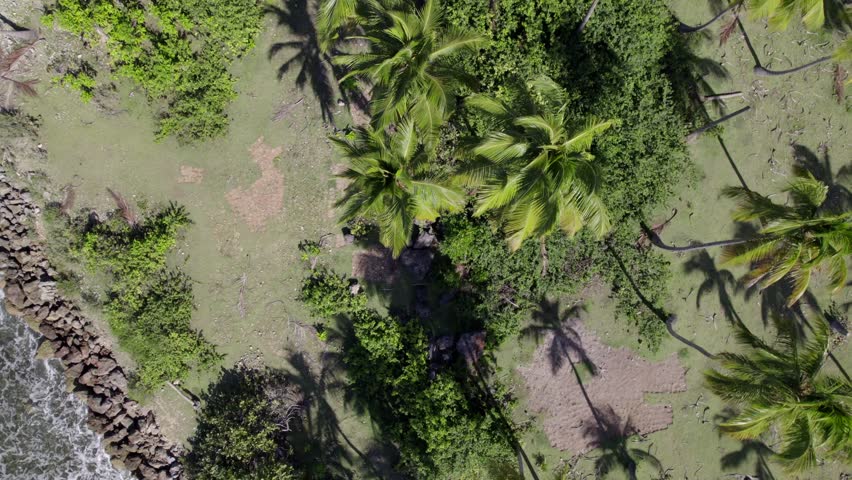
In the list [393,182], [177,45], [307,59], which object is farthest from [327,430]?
[177,45]

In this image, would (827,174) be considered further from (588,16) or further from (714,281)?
(588,16)

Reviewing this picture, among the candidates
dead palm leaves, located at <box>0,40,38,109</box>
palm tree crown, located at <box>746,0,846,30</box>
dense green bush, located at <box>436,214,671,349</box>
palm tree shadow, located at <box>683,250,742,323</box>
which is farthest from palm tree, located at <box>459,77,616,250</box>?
dead palm leaves, located at <box>0,40,38,109</box>

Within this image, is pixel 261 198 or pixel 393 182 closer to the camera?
pixel 393 182

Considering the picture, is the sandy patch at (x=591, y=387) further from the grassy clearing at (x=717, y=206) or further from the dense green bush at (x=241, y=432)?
the dense green bush at (x=241, y=432)

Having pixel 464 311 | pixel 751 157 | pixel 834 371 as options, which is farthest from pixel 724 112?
pixel 464 311

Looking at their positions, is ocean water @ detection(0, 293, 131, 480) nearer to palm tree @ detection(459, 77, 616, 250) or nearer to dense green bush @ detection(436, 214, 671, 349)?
dense green bush @ detection(436, 214, 671, 349)

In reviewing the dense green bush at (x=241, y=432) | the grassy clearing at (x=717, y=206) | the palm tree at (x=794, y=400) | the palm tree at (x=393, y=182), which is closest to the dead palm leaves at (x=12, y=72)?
the dense green bush at (x=241, y=432)

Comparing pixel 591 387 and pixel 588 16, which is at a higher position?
pixel 588 16
